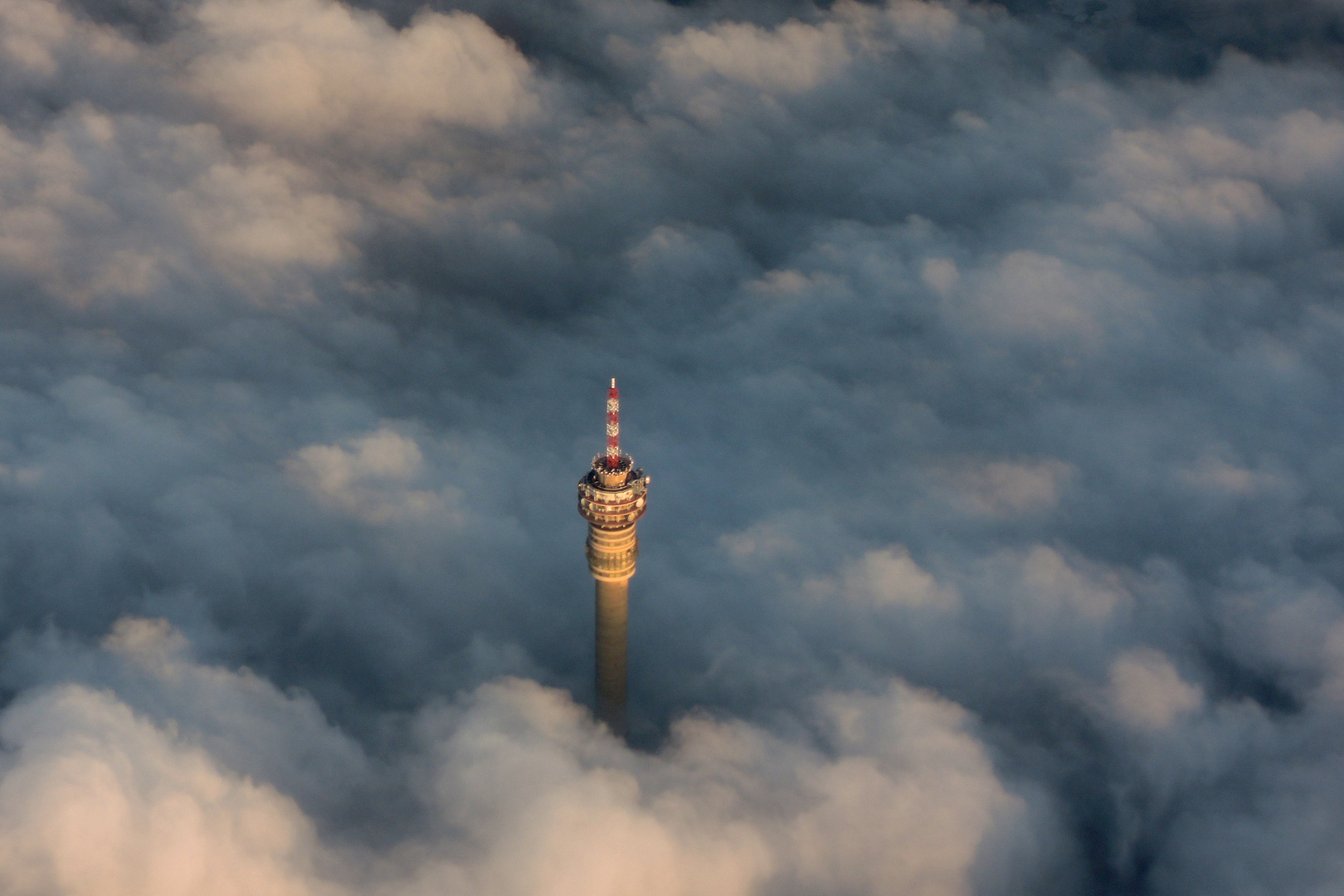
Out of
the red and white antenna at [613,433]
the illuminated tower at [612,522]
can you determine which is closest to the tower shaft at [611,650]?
the illuminated tower at [612,522]

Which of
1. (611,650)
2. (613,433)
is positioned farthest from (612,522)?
(611,650)

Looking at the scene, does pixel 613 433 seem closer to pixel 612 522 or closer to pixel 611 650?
pixel 612 522

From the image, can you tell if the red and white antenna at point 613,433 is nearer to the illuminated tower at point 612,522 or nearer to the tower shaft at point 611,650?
the illuminated tower at point 612,522

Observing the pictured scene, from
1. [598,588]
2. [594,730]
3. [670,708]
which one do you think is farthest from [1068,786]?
[598,588]

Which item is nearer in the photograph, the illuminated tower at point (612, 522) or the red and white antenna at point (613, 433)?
the red and white antenna at point (613, 433)

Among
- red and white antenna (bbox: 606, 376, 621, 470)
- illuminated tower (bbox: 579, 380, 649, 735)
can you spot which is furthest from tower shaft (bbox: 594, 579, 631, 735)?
red and white antenna (bbox: 606, 376, 621, 470)

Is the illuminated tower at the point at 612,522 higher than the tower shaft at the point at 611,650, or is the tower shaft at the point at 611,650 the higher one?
the illuminated tower at the point at 612,522

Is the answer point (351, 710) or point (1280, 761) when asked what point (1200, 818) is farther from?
point (351, 710)

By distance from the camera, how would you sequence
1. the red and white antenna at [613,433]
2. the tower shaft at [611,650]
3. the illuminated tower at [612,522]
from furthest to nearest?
1. the tower shaft at [611,650]
2. the illuminated tower at [612,522]
3. the red and white antenna at [613,433]

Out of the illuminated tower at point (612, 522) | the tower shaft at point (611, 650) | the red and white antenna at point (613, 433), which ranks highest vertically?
the red and white antenna at point (613, 433)

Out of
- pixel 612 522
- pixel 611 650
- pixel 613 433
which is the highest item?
pixel 613 433
